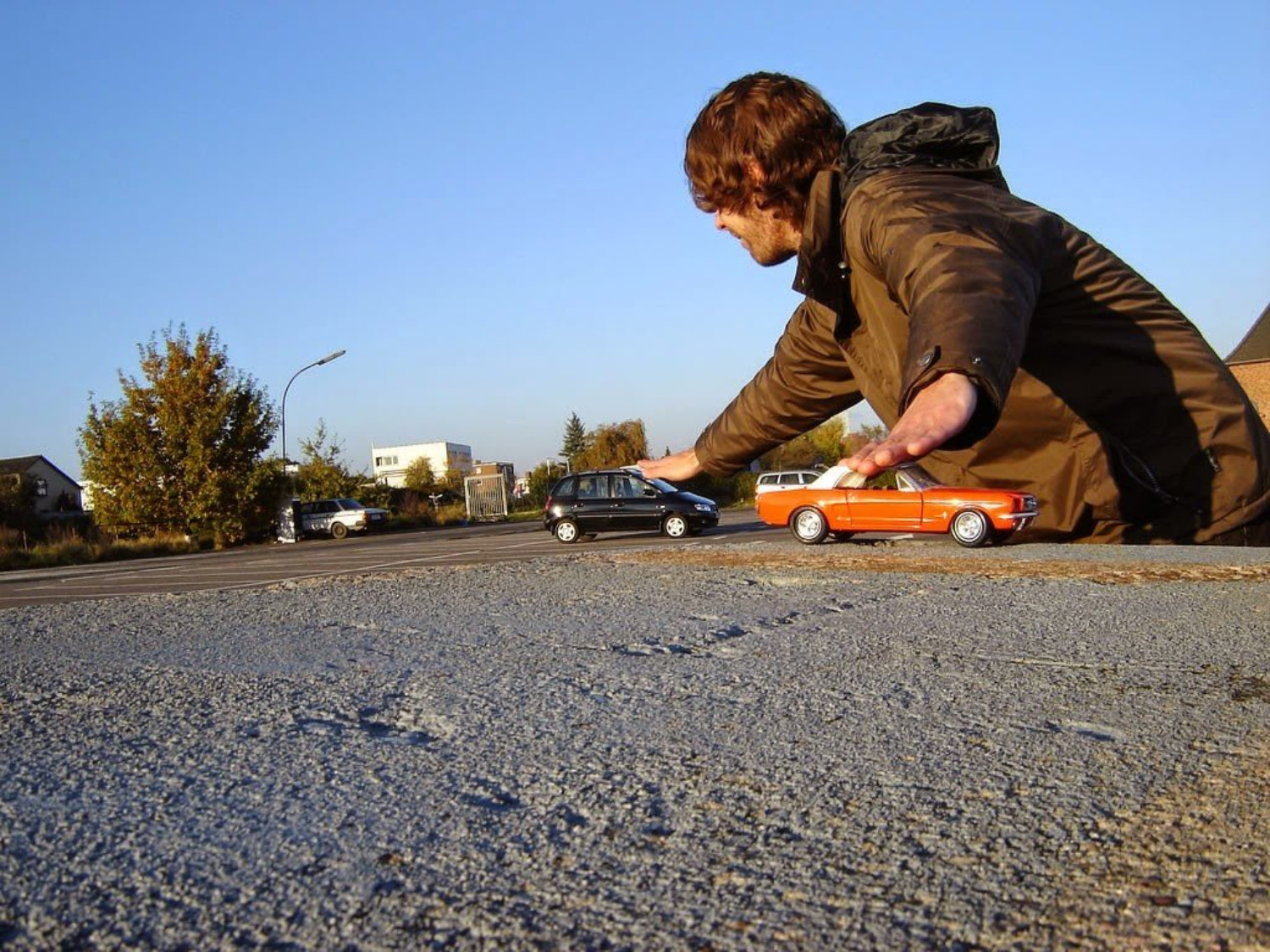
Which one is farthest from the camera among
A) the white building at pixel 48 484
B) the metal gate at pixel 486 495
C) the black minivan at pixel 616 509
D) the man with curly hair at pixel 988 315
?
the white building at pixel 48 484

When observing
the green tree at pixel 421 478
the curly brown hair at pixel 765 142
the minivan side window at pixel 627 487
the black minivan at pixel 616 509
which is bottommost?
the black minivan at pixel 616 509

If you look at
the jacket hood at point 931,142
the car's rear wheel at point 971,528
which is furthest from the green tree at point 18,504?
the jacket hood at point 931,142

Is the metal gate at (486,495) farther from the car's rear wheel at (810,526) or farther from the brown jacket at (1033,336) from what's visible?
the brown jacket at (1033,336)

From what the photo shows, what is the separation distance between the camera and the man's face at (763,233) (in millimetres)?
1981

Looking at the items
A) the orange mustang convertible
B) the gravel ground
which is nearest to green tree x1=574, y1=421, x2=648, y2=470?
the orange mustang convertible

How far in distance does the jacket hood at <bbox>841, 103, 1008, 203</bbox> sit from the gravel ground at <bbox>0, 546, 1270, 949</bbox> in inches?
46.2

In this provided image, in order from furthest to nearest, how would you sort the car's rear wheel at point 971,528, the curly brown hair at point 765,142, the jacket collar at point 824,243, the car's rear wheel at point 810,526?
the car's rear wheel at point 810,526, the car's rear wheel at point 971,528, the curly brown hair at point 765,142, the jacket collar at point 824,243

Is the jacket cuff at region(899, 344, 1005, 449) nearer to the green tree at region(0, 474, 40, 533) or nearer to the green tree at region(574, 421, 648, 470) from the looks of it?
the green tree at region(0, 474, 40, 533)

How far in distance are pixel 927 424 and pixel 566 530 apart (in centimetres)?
2148

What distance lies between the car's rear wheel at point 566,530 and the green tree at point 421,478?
31.0 m

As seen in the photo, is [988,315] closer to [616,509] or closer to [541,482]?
[616,509]

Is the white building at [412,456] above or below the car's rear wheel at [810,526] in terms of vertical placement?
above

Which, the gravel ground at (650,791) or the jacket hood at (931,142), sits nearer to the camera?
the jacket hood at (931,142)

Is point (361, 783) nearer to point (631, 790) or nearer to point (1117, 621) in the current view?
point (631, 790)
